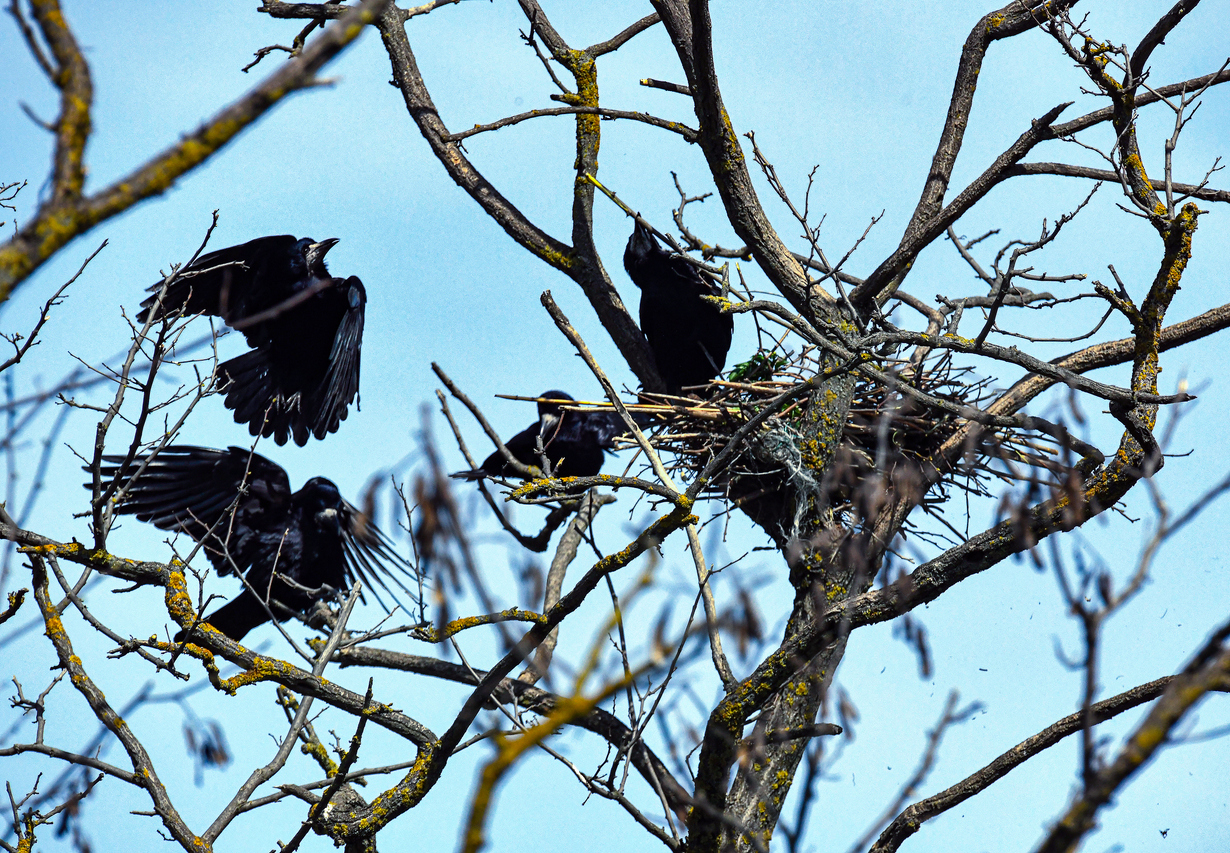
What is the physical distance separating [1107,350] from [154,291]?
4512 mm

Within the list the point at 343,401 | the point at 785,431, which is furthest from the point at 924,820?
the point at 343,401

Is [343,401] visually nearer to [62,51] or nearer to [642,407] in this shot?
[642,407]

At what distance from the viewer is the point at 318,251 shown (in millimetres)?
6332

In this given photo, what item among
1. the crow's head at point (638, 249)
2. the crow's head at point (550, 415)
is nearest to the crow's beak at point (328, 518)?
the crow's head at point (550, 415)

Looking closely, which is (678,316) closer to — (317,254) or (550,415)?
(550,415)

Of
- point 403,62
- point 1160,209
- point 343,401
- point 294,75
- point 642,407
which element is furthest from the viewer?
point 343,401

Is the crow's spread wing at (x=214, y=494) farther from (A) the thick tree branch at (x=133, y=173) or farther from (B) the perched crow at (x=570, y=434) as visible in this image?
(A) the thick tree branch at (x=133, y=173)

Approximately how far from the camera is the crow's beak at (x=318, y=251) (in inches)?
247

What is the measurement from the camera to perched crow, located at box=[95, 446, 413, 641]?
579 centimetres

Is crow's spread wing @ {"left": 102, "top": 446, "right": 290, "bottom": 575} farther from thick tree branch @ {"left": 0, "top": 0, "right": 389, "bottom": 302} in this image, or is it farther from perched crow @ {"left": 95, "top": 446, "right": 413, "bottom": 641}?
thick tree branch @ {"left": 0, "top": 0, "right": 389, "bottom": 302}

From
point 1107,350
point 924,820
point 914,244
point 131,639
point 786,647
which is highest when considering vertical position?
point 914,244

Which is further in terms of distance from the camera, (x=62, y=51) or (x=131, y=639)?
(x=131, y=639)

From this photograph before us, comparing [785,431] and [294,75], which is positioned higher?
[785,431]

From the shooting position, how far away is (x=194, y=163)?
134 cm
